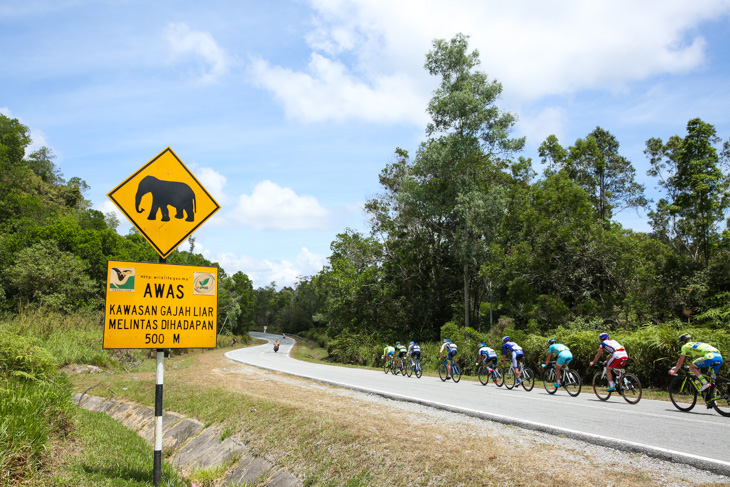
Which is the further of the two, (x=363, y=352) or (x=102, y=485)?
(x=363, y=352)

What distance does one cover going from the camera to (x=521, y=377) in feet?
48.4

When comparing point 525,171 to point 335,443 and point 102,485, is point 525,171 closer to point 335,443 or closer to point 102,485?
point 335,443

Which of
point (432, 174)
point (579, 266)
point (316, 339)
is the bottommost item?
point (316, 339)

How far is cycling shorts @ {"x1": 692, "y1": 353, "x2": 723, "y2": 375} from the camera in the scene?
9.83m

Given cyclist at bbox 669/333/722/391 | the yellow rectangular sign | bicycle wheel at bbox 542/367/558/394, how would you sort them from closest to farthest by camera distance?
the yellow rectangular sign, cyclist at bbox 669/333/722/391, bicycle wheel at bbox 542/367/558/394

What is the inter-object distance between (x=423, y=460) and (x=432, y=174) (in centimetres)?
2966

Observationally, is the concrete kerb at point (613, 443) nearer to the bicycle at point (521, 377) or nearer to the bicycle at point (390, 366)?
the bicycle at point (521, 377)

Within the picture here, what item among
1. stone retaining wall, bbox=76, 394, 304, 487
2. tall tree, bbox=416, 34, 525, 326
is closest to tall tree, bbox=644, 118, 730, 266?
tall tree, bbox=416, 34, 525, 326

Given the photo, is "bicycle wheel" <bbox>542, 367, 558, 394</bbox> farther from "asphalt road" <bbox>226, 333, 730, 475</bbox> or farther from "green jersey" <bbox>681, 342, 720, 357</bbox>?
"green jersey" <bbox>681, 342, 720, 357</bbox>

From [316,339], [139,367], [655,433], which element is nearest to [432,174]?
[139,367]

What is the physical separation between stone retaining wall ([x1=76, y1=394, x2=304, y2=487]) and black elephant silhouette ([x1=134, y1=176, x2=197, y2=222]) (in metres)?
3.59

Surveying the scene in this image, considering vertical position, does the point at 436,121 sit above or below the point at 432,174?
above

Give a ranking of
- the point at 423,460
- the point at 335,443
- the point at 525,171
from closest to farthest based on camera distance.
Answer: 1. the point at 423,460
2. the point at 335,443
3. the point at 525,171

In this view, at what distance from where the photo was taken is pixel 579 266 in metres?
25.0
